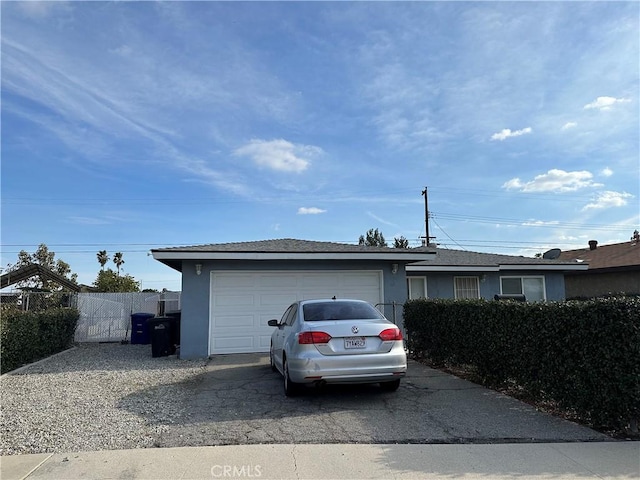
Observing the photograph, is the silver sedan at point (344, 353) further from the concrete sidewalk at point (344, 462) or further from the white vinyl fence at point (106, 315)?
the white vinyl fence at point (106, 315)

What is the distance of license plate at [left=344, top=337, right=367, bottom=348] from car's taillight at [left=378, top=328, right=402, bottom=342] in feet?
0.93

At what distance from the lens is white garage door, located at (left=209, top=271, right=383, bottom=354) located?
12180 mm

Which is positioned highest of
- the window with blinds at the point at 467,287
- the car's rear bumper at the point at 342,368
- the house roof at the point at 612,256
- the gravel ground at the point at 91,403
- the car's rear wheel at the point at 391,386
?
the house roof at the point at 612,256

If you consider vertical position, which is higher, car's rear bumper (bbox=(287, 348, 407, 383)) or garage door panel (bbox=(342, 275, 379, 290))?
garage door panel (bbox=(342, 275, 379, 290))

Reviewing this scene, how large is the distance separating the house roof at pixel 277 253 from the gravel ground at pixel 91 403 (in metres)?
2.70

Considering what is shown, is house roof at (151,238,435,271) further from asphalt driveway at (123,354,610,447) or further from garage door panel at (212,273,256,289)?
asphalt driveway at (123,354,610,447)

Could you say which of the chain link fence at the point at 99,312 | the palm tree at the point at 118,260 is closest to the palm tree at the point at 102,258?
the palm tree at the point at 118,260

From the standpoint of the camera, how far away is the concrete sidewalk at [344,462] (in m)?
4.14

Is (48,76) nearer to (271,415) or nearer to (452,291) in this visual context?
(271,415)

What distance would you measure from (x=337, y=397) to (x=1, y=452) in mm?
4350

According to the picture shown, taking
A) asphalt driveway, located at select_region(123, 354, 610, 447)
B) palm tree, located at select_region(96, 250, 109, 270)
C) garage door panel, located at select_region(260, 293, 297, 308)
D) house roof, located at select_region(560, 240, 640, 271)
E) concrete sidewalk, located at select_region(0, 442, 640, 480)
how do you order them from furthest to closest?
palm tree, located at select_region(96, 250, 109, 270) < house roof, located at select_region(560, 240, 640, 271) < garage door panel, located at select_region(260, 293, 297, 308) < asphalt driveway, located at select_region(123, 354, 610, 447) < concrete sidewalk, located at select_region(0, 442, 640, 480)

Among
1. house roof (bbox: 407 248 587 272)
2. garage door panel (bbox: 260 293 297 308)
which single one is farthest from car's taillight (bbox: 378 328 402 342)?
house roof (bbox: 407 248 587 272)

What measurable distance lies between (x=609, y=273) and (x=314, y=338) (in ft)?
63.9

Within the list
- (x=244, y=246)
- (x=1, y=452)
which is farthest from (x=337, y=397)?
(x=244, y=246)
